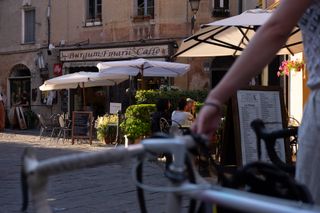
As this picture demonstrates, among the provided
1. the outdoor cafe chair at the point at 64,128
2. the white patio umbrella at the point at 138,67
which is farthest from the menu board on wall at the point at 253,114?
the outdoor cafe chair at the point at 64,128

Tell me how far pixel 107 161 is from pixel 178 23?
2240 centimetres

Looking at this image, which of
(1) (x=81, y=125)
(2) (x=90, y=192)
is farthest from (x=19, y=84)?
(2) (x=90, y=192)

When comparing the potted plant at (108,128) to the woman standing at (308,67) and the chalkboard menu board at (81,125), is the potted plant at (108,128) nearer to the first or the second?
the chalkboard menu board at (81,125)

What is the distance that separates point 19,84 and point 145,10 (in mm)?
7914

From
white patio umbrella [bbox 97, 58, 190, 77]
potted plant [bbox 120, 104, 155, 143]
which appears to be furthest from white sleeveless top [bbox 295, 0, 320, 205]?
white patio umbrella [bbox 97, 58, 190, 77]

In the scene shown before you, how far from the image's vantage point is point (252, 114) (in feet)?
23.6

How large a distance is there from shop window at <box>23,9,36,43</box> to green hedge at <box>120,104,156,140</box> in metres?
16.1

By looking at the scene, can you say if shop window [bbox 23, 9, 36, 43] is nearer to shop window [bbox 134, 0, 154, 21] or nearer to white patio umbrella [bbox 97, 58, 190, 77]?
shop window [bbox 134, 0, 154, 21]

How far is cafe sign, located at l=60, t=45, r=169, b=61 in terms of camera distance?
931 inches

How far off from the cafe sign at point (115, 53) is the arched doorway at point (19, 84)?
262cm

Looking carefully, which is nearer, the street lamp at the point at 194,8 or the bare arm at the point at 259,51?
the bare arm at the point at 259,51

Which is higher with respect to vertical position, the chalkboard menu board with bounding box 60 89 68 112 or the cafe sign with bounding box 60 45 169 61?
the cafe sign with bounding box 60 45 169 61

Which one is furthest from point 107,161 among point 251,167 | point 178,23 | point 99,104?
→ point 99,104

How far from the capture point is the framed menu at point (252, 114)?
6.97 metres
